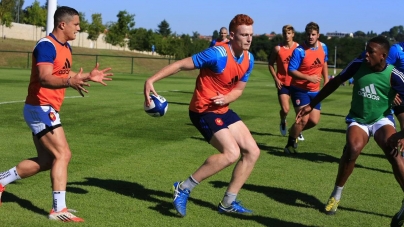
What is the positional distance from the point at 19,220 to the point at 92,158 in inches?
157

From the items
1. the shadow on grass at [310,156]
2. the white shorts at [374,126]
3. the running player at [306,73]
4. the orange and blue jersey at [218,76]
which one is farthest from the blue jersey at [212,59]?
the running player at [306,73]

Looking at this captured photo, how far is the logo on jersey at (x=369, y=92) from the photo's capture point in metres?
7.35

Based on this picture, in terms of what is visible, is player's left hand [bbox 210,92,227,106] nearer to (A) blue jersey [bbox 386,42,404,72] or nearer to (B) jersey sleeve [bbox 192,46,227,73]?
(B) jersey sleeve [bbox 192,46,227,73]

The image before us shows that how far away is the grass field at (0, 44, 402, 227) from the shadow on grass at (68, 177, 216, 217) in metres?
0.01

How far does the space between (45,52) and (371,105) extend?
11.8ft

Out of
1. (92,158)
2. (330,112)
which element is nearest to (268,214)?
(92,158)

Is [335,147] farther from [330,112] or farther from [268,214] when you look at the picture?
[330,112]

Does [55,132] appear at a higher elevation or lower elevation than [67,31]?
lower

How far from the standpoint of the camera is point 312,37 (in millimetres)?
12344

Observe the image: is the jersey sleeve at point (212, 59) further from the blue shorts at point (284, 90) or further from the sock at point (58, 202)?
the blue shorts at point (284, 90)

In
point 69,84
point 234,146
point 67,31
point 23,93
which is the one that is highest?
point 67,31

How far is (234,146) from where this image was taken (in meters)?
7.08

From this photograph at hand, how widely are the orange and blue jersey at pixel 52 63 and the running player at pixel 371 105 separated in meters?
2.72

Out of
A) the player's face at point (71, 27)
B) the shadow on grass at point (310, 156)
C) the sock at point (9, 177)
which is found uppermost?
the player's face at point (71, 27)
